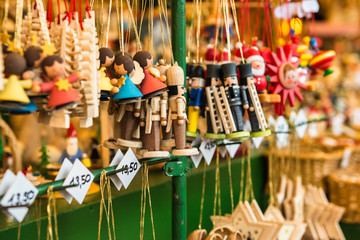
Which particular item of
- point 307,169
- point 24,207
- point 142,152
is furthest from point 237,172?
point 24,207

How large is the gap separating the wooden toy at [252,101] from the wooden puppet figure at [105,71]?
1.18 ft

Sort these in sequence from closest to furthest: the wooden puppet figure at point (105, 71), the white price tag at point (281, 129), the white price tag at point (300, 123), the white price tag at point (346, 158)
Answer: the wooden puppet figure at point (105, 71), the white price tag at point (281, 129), the white price tag at point (300, 123), the white price tag at point (346, 158)

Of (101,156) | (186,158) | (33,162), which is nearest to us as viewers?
(186,158)

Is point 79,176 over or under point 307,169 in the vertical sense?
over

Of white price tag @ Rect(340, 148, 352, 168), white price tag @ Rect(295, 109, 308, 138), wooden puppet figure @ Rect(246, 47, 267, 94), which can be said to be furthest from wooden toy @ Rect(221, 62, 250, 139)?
white price tag @ Rect(340, 148, 352, 168)

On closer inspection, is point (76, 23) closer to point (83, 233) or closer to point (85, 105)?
point (85, 105)

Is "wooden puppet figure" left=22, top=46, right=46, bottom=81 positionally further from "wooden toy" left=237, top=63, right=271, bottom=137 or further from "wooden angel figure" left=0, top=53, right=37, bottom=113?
"wooden toy" left=237, top=63, right=271, bottom=137

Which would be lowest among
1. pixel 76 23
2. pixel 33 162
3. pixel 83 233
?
pixel 83 233

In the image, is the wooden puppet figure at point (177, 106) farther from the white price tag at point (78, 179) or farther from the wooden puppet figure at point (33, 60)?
the wooden puppet figure at point (33, 60)

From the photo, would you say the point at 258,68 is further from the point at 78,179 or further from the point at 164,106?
the point at 78,179

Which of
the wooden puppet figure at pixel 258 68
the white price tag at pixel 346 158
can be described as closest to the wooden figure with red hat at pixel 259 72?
the wooden puppet figure at pixel 258 68

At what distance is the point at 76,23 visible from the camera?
2.43 ft

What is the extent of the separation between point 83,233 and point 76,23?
67 cm

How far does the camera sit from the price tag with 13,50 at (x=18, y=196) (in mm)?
667
